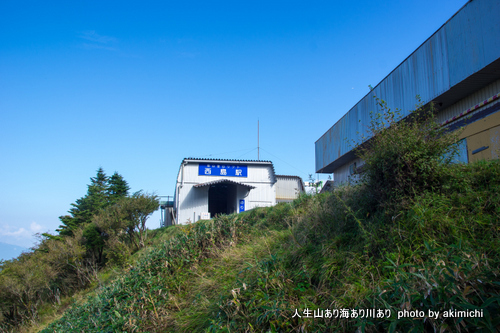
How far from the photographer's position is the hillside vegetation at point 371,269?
2.82 metres

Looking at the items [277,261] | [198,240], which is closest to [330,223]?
[277,261]

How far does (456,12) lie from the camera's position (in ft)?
31.6

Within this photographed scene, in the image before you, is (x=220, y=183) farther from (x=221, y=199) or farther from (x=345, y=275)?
(x=345, y=275)

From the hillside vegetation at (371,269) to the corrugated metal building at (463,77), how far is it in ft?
4.49

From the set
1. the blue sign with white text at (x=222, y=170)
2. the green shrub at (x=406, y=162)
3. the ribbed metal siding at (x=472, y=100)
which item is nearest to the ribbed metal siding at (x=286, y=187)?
the blue sign with white text at (x=222, y=170)

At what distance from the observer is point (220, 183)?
2636 cm

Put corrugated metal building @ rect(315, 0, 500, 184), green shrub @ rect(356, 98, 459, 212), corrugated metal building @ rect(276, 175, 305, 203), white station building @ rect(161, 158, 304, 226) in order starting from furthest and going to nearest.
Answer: corrugated metal building @ rect(276, 175, 305, 203)
white station building @ rect(161, 158, 304, 226)
corrugated metal building @ rect(315, 0, 500, 184)
green shrub @ rect(356, 98, 459, 212)

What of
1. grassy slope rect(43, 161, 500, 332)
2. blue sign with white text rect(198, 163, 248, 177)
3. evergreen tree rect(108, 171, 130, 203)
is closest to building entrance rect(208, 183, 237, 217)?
blue sign with white text rect(198, 163, 248, 177)

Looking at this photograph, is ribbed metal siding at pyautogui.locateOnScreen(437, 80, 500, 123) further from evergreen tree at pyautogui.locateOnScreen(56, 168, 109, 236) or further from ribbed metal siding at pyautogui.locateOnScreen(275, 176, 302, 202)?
evergreen tree at pyautogui.locateOnScreen(56, 168, 109, 236)

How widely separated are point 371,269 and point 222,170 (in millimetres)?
23212

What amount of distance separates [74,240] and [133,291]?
18.6 m

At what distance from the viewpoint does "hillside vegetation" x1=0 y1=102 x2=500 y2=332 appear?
2.82m

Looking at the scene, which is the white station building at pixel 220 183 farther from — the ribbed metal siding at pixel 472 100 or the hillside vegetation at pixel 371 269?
the hillside vegetation at pixel 371 269

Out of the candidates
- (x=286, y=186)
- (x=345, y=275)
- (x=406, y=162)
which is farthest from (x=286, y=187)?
(x=345, y=275)
